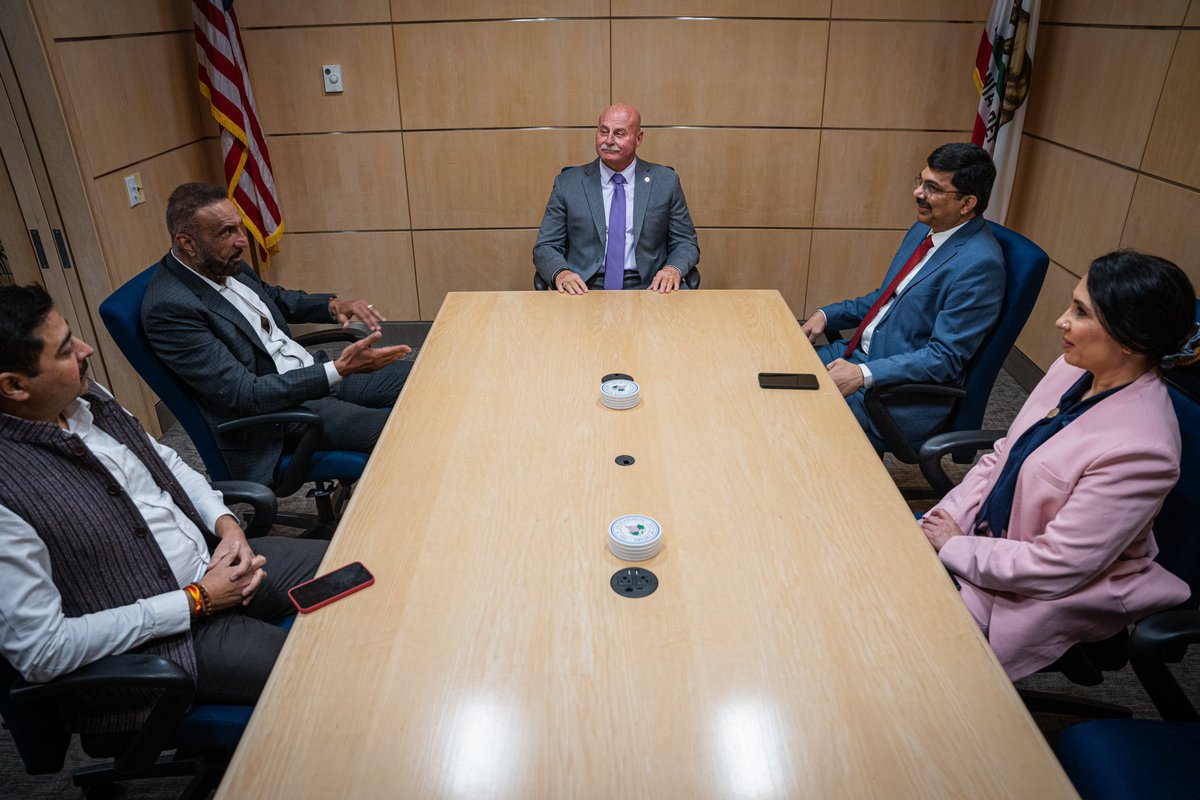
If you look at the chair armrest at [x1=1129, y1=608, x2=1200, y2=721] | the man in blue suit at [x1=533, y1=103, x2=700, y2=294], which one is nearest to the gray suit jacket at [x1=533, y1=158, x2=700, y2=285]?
the man in blue suit at [x1=533, y1=103, x2=700, y2=294]

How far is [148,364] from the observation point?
2256mm

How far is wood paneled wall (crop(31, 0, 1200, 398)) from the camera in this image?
3.97 m

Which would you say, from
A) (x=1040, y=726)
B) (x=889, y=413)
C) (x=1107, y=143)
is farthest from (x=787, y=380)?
(x=1107, y=143)

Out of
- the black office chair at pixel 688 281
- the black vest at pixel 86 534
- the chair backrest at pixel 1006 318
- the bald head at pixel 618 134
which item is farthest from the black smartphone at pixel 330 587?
the bald head at pixel 618 134

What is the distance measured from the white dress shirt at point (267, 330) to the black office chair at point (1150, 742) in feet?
7.54

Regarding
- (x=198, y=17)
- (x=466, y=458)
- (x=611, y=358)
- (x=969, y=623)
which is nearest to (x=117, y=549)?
(x=466, y=458)

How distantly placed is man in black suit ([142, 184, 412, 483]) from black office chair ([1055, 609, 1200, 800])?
214 centimetres

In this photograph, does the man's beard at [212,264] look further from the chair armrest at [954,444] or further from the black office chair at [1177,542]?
the black office chair at [1177,542]

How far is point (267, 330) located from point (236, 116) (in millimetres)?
1925

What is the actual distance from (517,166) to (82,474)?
11.4 ft

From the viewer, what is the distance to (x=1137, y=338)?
5.49 ft

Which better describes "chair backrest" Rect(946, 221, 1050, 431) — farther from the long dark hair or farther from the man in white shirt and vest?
the man in white shirt and vest

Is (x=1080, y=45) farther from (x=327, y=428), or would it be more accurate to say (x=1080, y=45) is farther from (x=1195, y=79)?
(x=327, y=428)

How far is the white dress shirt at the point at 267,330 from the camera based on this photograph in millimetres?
2627
